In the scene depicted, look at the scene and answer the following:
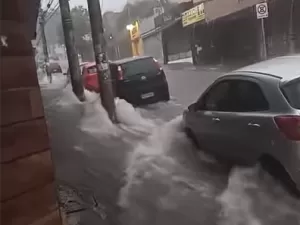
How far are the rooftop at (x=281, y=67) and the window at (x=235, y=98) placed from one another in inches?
3.9

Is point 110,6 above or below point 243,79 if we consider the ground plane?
above

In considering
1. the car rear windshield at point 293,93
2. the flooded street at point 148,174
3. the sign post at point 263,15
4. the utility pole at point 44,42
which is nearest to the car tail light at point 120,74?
the flooded street at point 148,174

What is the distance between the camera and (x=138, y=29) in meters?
2.59

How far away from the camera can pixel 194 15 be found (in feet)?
8.46

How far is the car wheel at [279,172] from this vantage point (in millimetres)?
2105

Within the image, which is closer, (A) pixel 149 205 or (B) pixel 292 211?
(B) pixel 292 211

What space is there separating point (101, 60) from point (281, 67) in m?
1.05

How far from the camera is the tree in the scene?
8.23 ft

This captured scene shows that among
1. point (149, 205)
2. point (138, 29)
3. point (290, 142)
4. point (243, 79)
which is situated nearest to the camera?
point (290, 142)

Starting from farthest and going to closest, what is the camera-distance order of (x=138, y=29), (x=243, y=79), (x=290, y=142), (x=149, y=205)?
(x=138, y=29) < (x=243, y=79) < (x=149, y=205) < (x=290, y=142)

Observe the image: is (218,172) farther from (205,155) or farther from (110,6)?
(110,6)

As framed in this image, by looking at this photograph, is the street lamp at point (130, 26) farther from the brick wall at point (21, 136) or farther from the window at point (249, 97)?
the brick wall at point (21, 136)

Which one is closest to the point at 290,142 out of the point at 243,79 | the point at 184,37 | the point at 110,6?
the point at 243,79

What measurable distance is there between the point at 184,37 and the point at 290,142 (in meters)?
0.99
